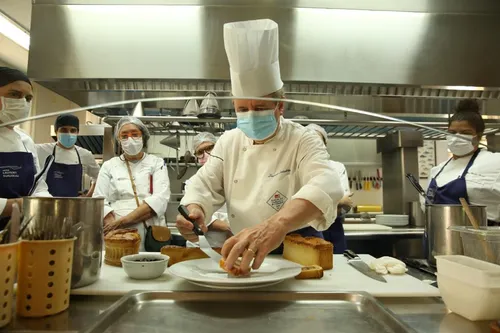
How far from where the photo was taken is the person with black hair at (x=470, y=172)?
6.82 ft

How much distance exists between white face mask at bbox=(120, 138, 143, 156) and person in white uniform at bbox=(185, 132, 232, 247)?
0.50 m

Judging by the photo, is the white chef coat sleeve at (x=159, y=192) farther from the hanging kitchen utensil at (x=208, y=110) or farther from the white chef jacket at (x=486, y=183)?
the white chef jacket at (x=486, y=183)

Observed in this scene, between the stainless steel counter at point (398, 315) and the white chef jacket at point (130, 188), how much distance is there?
1.59 m

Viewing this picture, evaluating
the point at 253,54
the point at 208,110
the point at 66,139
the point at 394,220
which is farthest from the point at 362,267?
the point at 66,139

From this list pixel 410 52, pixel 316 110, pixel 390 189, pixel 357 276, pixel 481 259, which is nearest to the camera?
pixel 481 259

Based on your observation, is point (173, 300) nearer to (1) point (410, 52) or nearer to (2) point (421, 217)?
(1) point (410, 52)

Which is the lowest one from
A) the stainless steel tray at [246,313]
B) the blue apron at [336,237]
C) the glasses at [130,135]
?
the blue apron at [336,237]

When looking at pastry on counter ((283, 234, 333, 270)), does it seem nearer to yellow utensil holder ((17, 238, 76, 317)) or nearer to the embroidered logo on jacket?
the embroidered logo on jacket

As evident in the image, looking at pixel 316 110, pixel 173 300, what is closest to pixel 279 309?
pixel 173 300

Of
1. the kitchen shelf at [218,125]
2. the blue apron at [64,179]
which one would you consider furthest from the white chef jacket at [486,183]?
the blue apron at [64,179]

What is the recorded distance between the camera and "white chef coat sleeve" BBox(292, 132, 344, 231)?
1.01 metres

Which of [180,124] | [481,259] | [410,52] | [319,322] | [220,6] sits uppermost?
[220,6]

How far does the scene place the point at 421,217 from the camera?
303cm

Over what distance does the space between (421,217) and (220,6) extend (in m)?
2.44
